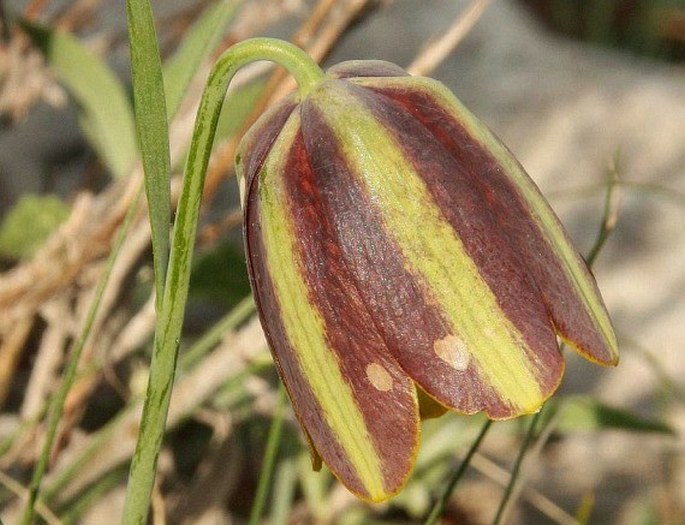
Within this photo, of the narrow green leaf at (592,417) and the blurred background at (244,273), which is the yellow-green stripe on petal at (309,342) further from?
the narrow green leaf at (592,417)

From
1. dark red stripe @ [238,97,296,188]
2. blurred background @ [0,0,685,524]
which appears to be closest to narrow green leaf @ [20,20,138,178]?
blurred background @ [0,0,685,524]

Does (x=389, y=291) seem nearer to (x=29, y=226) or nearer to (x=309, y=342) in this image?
(x=309, y=342)

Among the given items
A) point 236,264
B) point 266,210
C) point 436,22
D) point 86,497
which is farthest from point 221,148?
point 436,22

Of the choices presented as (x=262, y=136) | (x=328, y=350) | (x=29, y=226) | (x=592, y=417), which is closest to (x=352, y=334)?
(x=328, y=350)

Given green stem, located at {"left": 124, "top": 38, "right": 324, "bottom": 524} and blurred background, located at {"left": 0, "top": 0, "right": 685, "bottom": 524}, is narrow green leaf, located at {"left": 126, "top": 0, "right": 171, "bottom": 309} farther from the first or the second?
blurred background, located at {"left": 0, "top": 0, "right": 685, "bottom": 524}

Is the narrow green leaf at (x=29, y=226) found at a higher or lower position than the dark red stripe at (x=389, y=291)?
lower

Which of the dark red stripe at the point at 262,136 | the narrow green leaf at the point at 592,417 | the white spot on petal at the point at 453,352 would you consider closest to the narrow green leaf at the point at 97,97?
the narrow green leaf at the point at 592,417
